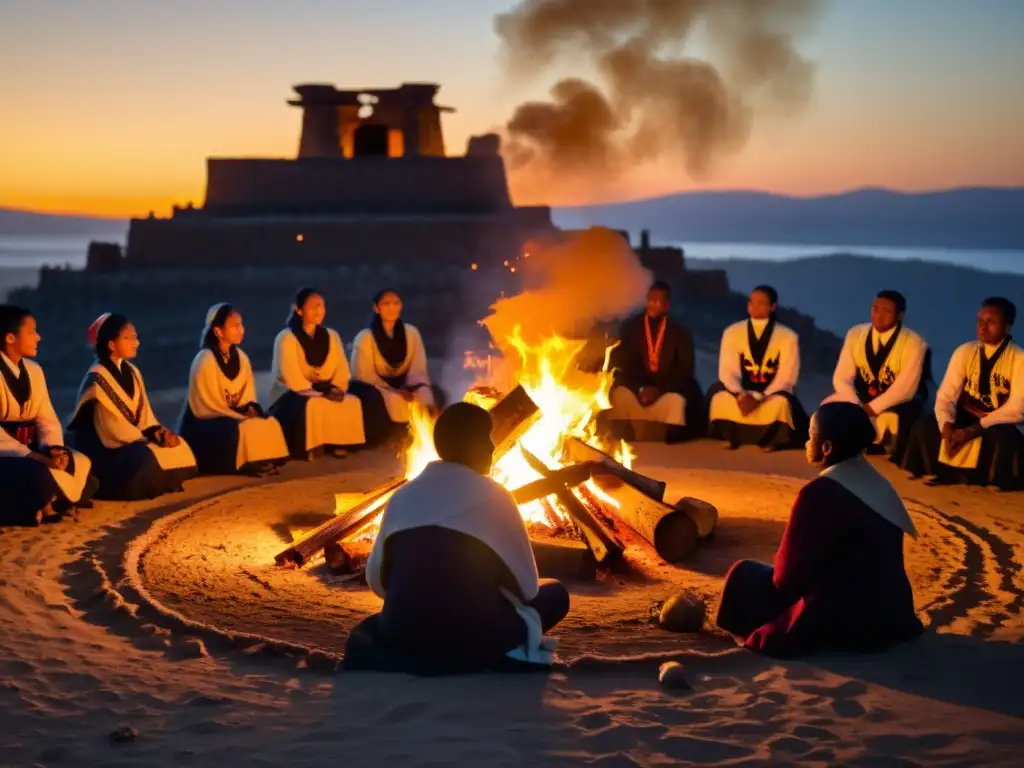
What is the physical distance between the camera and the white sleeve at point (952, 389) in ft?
34.4

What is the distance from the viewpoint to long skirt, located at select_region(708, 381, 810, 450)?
1214 centimetres

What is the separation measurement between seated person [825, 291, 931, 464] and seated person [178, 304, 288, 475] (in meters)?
5.63

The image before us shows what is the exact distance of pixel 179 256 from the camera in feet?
91.1

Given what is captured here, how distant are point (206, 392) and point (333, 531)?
394cm

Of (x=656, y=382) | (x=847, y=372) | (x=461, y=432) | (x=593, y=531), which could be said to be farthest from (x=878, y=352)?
(x=461, y=432)

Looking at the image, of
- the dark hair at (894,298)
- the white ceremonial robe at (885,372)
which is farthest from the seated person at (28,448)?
the dark hair at (894,298)

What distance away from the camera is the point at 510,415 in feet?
26.8

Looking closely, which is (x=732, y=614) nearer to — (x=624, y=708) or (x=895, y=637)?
(x=895, y=637)

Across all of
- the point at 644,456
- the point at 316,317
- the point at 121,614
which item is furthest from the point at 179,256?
the point at 121,614

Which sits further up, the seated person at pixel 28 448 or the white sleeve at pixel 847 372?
the white sleeve at pixel 847 372

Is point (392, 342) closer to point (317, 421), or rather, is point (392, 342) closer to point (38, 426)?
point (317, 421)

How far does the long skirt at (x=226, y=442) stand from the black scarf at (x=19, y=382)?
200 cm

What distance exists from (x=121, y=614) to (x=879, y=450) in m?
7.88

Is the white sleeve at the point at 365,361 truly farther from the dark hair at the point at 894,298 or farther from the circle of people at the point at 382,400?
the dark hair at the point at 894,298
